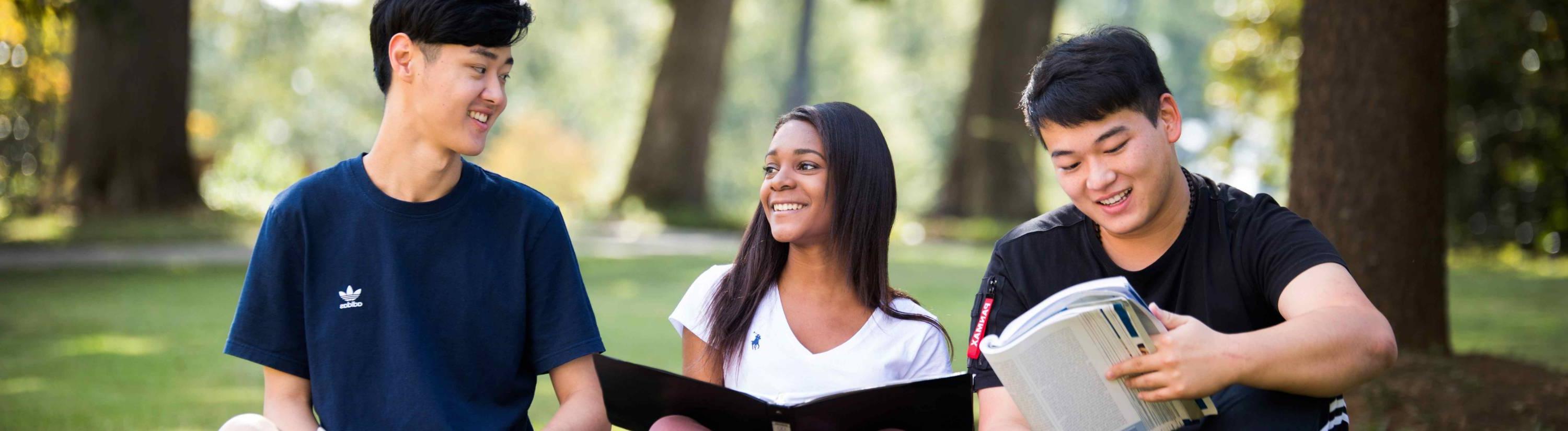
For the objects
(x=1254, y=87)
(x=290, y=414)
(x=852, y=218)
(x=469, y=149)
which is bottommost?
(x=290, y=414)

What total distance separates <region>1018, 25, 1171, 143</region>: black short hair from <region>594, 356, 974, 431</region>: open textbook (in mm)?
627

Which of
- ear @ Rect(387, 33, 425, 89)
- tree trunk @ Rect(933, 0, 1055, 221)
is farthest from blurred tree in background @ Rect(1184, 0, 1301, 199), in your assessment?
ear @ Rect(387, 33, 425, 89)

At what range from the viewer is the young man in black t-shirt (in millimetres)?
2486

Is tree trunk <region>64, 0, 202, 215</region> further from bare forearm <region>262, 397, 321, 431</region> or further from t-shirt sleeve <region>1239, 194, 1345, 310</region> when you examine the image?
t-shirt sleeve <region>1239, 194, 1345, 310</region>

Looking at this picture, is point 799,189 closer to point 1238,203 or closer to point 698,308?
point 698,308

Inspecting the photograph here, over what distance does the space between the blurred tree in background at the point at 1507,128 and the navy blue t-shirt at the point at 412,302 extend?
11.2m

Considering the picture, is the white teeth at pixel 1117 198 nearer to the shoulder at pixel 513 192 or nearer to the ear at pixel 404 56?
the shoulder at pixel 513 192

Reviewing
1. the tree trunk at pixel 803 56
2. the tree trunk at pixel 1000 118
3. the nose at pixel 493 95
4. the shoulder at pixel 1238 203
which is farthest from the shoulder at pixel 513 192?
the tree trunk at pixel 803 56

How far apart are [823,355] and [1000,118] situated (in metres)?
16.0

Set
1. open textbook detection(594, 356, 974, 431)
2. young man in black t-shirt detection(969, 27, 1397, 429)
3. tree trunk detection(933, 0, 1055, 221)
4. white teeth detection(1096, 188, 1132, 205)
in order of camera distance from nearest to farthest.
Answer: young man in black t-shirt detection(969, 27, 1397, 429), open textbook detection(594, 356, 974, 431), white teeth detection(1096, 188, 1132, 205), tree trunk detection(933, 0, 1055, 221)

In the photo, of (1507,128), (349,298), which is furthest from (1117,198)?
(1507,128)

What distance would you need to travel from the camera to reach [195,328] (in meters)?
8.62

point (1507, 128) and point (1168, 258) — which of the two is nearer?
point (1168, 258)

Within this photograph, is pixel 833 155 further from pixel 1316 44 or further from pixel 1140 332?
pixel 1316 44
